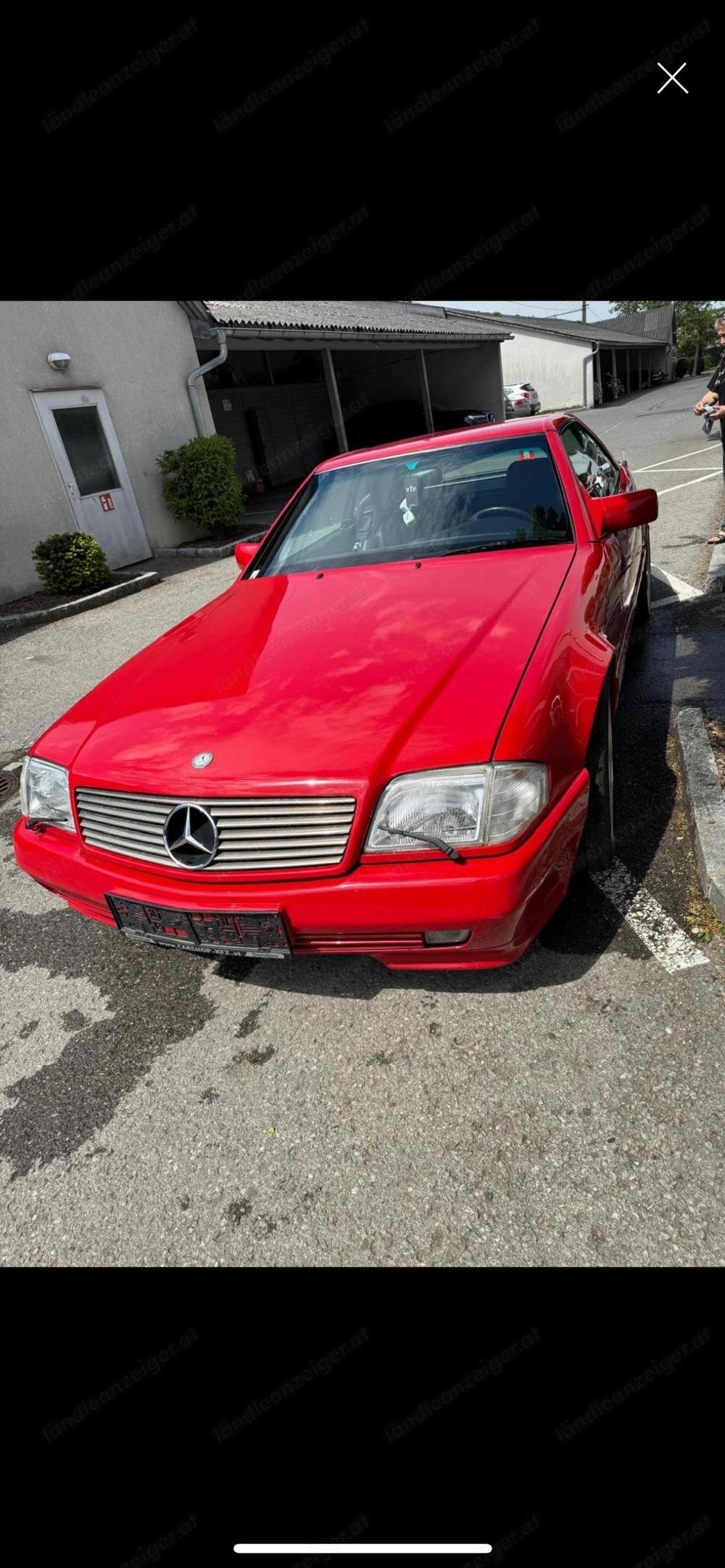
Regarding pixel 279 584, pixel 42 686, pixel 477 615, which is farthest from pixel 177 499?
pixel 477 615

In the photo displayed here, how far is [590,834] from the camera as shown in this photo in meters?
2.53

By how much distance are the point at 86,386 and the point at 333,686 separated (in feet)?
33.4

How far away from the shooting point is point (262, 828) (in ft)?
6.11

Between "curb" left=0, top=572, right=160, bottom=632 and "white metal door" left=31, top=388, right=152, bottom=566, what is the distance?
4.29 feet

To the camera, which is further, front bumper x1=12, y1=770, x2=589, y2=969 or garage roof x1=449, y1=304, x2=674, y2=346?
garage roof x1=449, y1=304, x2=674, y2=346

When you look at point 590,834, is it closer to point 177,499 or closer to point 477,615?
point 477,615

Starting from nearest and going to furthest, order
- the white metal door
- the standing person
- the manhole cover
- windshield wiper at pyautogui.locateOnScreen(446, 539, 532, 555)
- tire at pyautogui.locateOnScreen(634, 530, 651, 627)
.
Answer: windshield wiper at pyautogui.locateOnScreen(446, 539, 532, 555) → the manhole cover → tire at pyautogui.locateOnScreen(634, 530, 651, 627) → the standing person → the white metal door

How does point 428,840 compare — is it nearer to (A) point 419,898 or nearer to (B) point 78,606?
(A) point 419,898

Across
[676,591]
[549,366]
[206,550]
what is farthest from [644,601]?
[549,366]

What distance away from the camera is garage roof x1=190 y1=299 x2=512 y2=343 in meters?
12.9

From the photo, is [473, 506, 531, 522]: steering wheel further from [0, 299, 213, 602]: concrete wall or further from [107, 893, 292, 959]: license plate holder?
[0, 299, 213, 602]: concrete wall

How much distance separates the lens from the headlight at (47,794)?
2240mm

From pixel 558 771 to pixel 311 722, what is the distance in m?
0.65

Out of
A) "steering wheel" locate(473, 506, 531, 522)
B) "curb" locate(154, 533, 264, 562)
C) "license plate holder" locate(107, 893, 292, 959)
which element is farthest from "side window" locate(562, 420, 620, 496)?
"curb" locate(154, 533, 264, 562)
